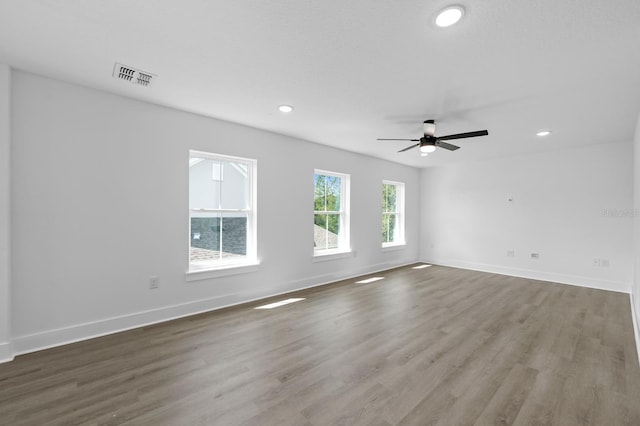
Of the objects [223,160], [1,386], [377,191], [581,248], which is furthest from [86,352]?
[581,248]

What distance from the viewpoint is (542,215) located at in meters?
5.59

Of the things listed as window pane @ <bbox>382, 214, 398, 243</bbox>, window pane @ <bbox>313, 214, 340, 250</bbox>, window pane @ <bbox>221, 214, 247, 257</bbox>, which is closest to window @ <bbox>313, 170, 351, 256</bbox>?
window pane @ <bbox>313, 214, 340, 250</bbox>

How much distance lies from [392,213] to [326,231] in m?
2.32

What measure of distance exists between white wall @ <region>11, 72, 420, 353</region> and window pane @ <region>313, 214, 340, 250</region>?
1136 mm

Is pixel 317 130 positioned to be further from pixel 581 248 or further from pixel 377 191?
pixel 581 248

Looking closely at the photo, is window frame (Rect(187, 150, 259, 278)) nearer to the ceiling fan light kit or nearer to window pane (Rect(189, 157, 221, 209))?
window pane (Rect(189, 157, 221, 209))

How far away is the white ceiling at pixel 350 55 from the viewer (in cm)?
173

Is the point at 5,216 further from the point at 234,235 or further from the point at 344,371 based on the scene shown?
the point at 344,371

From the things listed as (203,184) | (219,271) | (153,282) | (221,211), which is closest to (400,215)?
(221,211)

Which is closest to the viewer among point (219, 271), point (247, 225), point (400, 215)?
point (219, 271)

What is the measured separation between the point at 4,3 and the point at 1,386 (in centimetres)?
262

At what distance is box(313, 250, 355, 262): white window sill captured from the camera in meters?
5.05

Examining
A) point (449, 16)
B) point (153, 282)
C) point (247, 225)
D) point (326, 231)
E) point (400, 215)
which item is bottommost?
point (153, 282)

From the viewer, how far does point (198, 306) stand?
362 centimetres
